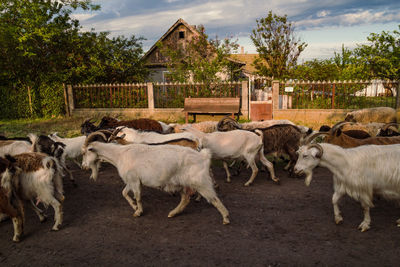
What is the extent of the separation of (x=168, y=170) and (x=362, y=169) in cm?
288

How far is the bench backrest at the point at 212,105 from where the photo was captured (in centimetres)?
1313

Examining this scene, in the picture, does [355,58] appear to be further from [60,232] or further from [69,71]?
[60,232]

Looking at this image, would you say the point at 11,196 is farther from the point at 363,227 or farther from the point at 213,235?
the point at 363,227

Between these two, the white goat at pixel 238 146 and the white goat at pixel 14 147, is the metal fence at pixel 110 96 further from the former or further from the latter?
the white goat at pixel 238 146

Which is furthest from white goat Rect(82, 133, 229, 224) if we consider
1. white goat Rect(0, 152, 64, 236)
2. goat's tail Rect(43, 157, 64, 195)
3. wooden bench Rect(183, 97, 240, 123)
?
wooden bench Rect(183, 97, 240, 123)

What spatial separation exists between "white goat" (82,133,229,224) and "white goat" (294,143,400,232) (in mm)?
1506

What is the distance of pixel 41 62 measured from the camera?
663 inches

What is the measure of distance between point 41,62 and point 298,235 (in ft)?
58.1

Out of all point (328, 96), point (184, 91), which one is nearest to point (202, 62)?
point (184, 91)

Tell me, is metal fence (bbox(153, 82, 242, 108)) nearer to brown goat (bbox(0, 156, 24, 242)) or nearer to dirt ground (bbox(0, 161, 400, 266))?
dirt ground (bbox(0, 161, 400, 266))

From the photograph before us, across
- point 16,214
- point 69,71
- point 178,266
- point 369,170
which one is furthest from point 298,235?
point 69,71

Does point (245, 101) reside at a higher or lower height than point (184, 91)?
lower

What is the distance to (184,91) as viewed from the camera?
14992 mm

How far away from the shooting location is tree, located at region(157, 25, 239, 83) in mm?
16188
